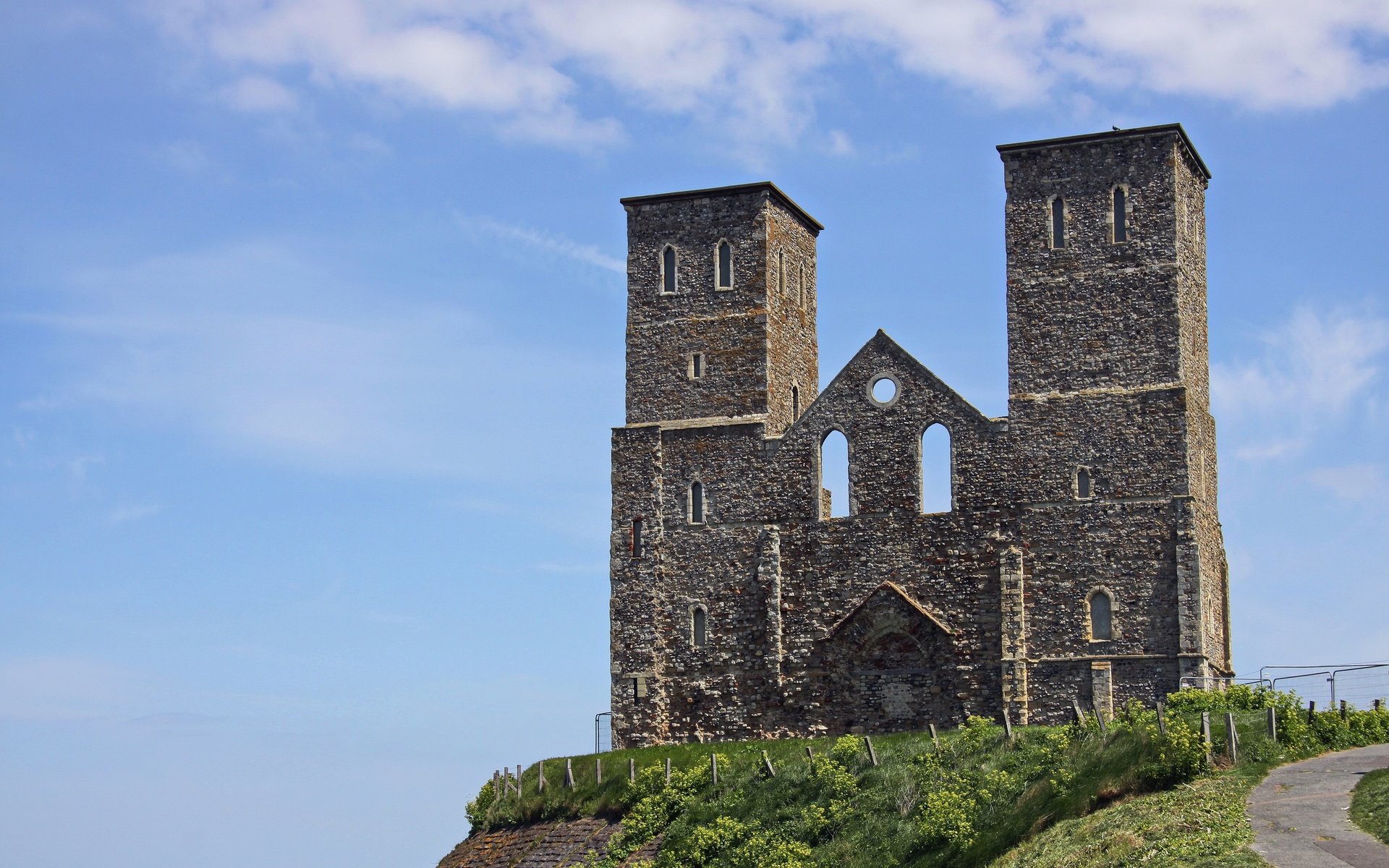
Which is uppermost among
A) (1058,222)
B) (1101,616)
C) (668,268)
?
(1058,222)

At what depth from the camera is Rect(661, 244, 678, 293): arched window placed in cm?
5397

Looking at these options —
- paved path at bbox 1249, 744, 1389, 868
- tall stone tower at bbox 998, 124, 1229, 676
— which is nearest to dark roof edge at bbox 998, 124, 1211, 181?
tall stone tower at bbox 998, 124, 1229, 676

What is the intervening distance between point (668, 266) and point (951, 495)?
975cm

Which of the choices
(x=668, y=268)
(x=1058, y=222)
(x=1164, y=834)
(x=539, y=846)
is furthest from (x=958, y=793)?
(x=668, y=268)

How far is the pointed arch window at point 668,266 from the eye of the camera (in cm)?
5397

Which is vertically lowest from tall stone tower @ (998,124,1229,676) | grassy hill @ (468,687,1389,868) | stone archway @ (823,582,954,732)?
grassy hill @ (468,687,1389,868)

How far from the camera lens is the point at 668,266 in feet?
177

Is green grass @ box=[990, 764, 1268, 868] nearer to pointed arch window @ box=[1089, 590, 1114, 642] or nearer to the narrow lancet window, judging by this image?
→ pointed arch window @ box=[1089, 590, 1114, 642]

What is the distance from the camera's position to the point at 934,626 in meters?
49.3

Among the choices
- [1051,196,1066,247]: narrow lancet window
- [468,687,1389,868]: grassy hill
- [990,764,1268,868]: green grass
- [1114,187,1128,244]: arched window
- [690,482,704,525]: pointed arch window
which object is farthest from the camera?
[690,482,704,525]: pointed arch window

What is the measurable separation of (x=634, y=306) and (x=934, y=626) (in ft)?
38.2

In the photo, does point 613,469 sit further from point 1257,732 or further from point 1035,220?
point 1257,732

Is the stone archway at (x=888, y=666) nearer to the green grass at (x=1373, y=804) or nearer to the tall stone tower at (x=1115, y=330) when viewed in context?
the tall stone tower at (x=1115, y=330)

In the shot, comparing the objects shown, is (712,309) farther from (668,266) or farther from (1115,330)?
(1115,330)
